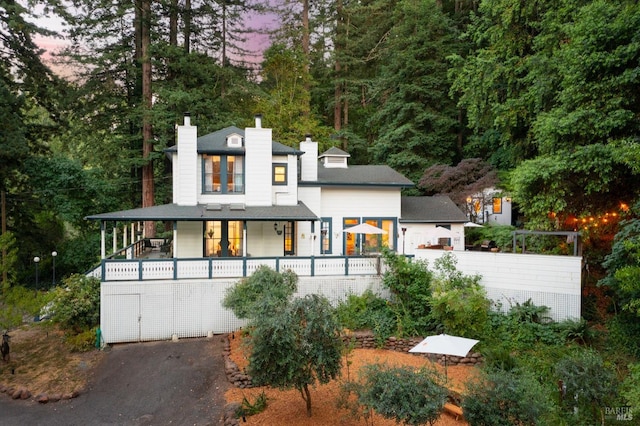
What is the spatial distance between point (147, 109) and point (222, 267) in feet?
47.0

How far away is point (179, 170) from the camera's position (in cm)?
1536

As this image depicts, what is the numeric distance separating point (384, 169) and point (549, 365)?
12729 mm

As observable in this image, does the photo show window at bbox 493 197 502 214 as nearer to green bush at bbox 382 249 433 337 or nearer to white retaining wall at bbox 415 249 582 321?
white retaining wall at bbox 415 249 582 321

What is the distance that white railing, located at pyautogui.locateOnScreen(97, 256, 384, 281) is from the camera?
37.9 feet

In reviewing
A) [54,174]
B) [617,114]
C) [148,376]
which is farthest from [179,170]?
[617,114]

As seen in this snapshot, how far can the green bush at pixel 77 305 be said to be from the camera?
461 inches

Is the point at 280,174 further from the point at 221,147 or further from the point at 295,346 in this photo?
the point at 295,346

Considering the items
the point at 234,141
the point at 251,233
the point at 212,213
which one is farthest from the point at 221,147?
the point at 251,233

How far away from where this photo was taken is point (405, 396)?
5.61 meters

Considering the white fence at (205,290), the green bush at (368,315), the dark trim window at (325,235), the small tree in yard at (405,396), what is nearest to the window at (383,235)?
the dark trim window at (325,235)

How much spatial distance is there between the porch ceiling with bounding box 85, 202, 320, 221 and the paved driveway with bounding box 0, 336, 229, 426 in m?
4.73

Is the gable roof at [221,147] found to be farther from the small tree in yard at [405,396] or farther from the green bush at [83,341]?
the small tree in yard at [405,396]

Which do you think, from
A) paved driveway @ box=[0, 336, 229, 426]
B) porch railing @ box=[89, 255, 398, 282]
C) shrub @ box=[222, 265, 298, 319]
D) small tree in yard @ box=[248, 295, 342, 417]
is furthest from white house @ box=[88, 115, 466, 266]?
small tree in yard @ box=[248, 295, 342, 417]

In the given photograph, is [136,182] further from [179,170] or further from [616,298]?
[616,298]
